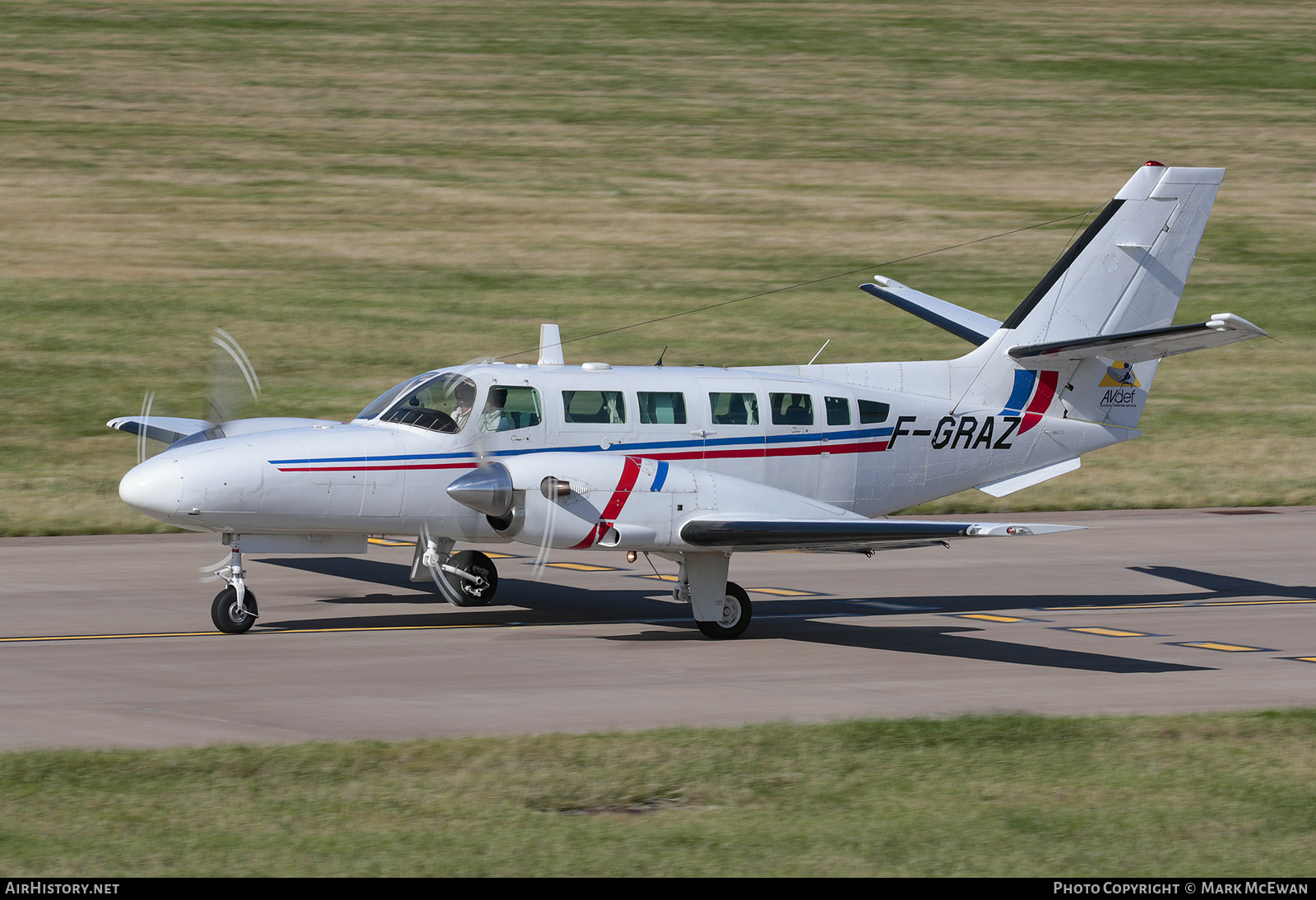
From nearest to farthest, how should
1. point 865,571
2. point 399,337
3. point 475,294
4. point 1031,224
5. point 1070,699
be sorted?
point 1070,699, point 865,571, point 399,337, point 475,294, point 1031,224

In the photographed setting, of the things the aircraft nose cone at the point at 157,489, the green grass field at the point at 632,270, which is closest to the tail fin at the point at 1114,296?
the green grass field at the point at 632,270

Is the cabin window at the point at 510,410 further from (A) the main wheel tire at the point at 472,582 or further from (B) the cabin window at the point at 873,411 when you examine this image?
(B) the cabin window at the point at 873,411

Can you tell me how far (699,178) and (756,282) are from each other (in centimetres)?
736

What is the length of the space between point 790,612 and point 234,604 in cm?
678

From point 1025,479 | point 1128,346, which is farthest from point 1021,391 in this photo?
point 1128,346

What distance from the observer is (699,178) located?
49.8 metres

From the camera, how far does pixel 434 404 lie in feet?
58.3

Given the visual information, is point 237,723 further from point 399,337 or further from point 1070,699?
point 399,337

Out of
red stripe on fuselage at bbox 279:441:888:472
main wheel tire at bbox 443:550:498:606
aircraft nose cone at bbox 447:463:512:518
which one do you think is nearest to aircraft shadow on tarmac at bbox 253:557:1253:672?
main wheel tire at bbox 443:550:498:606

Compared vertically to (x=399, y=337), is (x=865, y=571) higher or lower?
lower

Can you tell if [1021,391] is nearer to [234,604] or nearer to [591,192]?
[234,604]

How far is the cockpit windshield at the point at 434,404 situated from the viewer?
1761cm

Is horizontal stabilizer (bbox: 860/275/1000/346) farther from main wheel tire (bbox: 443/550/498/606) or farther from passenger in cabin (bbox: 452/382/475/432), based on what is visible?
passenger in cabin (bbox: 452/382/475/432)

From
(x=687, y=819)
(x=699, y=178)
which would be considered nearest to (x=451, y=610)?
(x=687, y=819)
